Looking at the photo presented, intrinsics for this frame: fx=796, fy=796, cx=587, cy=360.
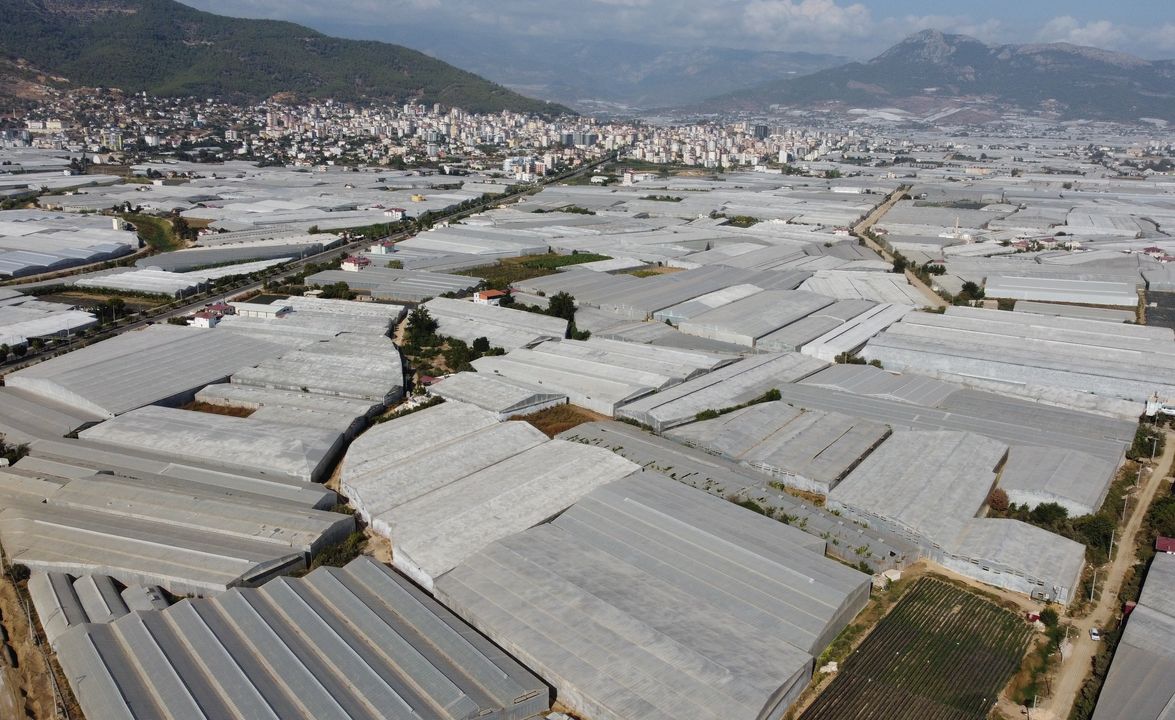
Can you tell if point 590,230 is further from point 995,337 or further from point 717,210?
point 995,337

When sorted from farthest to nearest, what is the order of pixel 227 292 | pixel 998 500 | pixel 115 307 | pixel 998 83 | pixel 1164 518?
pixel 998 83, pixel 227 292, pixel 115 307, pixel 998 500, pixel 1164 518

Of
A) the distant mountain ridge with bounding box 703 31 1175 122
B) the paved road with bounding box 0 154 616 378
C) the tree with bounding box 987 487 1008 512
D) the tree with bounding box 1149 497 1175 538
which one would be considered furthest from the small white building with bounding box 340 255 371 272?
the distant mountain ridge with bounding box 703 31 1175 122

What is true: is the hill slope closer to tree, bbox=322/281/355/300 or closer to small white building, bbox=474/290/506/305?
tree, bbox=322/281/355/300

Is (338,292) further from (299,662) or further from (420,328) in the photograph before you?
(299,662)

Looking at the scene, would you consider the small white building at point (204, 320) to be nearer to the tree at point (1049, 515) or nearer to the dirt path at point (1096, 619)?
the tree at point (1049, 515)

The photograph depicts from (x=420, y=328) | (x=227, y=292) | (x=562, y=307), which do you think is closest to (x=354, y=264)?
(x=227, y=292)
